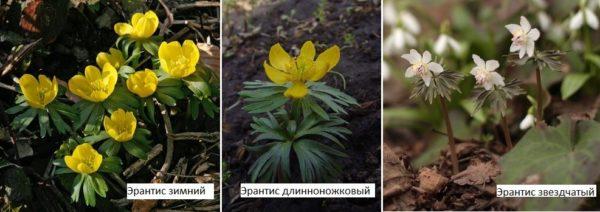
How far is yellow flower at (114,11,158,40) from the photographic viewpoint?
5.51 meters

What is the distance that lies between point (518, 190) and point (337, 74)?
96 cm

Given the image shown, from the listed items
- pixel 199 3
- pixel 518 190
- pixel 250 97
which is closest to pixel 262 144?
pixel 250 97

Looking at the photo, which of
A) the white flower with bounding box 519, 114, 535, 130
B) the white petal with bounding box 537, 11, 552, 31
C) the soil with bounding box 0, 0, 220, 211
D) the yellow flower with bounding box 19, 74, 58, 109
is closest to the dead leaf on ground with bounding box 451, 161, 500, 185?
the white flower with bounding box 519, 114, 535, 130

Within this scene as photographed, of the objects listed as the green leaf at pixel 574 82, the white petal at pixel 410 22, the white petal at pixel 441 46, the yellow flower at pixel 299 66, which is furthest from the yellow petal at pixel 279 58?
the green leaf at pixel 574 82

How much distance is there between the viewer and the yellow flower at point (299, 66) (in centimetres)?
555

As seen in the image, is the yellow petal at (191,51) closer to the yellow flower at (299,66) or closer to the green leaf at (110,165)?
the yellow flower at (299,66)

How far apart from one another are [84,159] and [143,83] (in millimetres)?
429

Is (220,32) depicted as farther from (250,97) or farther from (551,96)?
(551,96)

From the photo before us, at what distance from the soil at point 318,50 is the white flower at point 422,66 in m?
0.15

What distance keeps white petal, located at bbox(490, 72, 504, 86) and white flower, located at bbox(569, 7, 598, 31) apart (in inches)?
16.4

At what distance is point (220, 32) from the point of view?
5.56 m

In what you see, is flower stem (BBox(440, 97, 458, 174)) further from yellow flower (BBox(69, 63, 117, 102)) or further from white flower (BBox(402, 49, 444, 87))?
yellow flower (BBox(69, 63, 117, 102))

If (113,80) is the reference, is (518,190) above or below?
below

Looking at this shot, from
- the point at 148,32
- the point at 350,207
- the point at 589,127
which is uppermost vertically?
the point at 148,32
